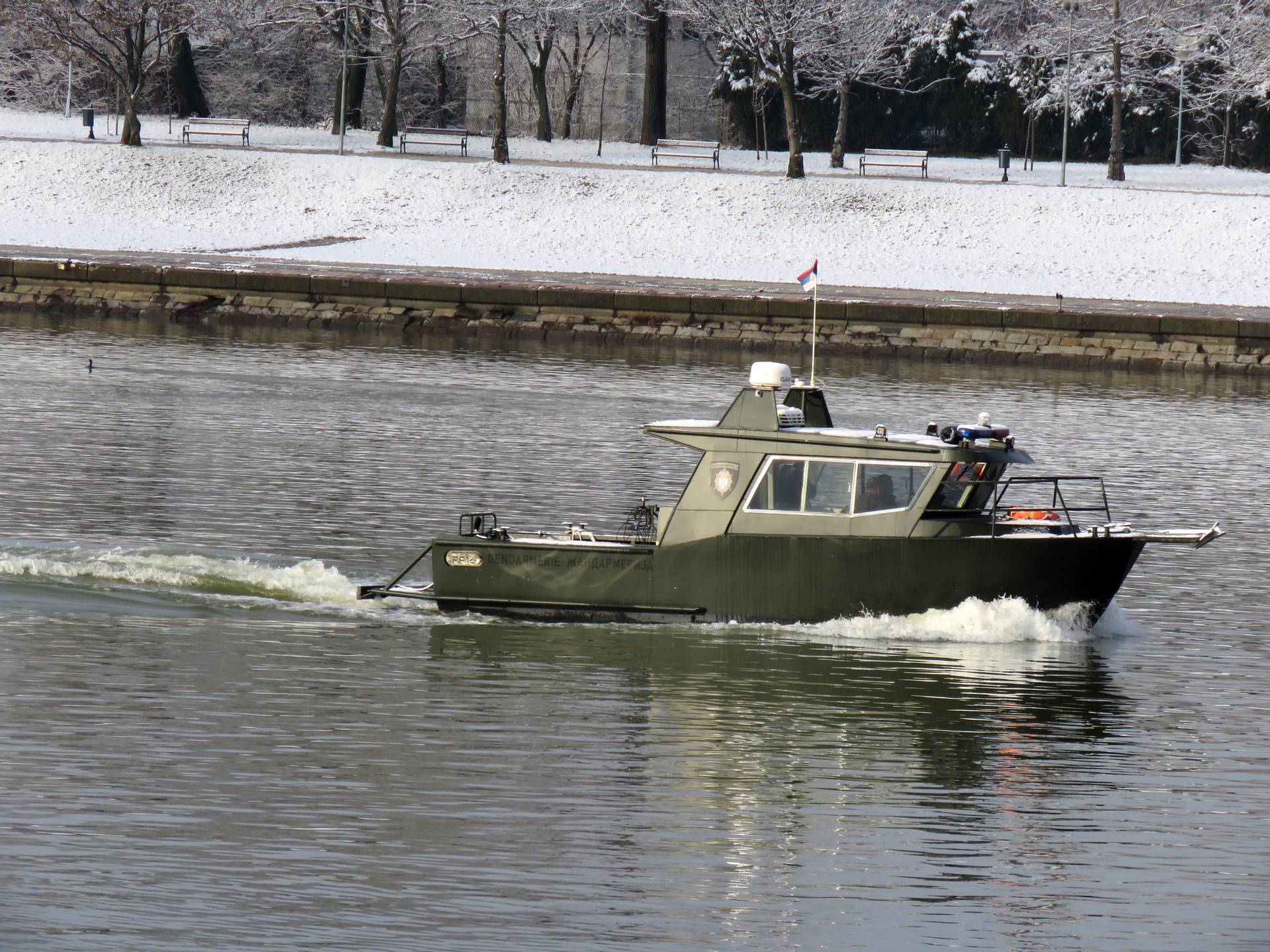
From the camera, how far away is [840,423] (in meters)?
32.7

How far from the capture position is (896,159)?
6406 centimetres

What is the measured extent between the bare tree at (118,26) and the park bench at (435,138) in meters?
8.22

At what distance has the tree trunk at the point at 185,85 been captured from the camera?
70562 millimetres

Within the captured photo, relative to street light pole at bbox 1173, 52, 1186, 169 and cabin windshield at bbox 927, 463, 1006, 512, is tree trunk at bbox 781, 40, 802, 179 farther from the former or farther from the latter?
cabin windshield at bbox 927, 463, 1006, 512

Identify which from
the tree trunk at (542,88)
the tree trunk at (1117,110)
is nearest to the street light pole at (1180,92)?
the tree trunk at (1117,110)

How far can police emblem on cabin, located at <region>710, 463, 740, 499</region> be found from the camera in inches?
731

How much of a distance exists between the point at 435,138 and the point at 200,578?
52.2 m

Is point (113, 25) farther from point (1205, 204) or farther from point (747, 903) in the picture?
point (747, 903)

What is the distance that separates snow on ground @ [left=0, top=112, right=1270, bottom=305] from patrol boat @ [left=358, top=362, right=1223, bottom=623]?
3178 cm

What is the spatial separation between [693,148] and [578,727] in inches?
2140

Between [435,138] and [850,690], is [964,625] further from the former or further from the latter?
[435,138]

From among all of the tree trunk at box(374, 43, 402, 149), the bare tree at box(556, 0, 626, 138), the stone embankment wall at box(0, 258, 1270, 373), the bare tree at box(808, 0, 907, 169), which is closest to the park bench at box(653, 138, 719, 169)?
the bare tree at box(808, 0, 907, 169)

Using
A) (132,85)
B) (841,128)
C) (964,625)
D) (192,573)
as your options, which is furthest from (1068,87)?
(192,573)

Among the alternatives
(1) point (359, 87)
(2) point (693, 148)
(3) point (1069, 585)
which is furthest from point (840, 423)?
(1) point (359, 87)
